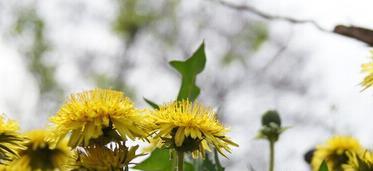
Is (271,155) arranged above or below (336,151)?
below

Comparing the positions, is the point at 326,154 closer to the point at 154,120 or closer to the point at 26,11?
the point at 154,120

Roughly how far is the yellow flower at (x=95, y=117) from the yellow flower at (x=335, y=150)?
96cm

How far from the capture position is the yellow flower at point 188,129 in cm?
101

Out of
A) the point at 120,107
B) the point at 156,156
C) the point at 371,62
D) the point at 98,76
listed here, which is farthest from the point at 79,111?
the point at 98,76

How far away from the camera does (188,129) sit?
1.04m

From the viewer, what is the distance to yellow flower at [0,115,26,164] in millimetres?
1043

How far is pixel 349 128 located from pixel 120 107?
6.30 ft

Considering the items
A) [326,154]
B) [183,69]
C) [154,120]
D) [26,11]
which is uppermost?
[26,11]

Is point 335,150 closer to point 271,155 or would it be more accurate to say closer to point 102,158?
point 271,155

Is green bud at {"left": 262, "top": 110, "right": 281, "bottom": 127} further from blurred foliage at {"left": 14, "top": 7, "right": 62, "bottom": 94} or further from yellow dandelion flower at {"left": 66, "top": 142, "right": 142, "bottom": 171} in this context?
blurred foliage at {"left": 14, "top": 7, "right": 62, "bottom": 94}

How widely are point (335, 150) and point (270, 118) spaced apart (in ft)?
0.81

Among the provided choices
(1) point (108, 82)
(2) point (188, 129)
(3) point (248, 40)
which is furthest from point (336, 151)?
(3) point (248, 40)

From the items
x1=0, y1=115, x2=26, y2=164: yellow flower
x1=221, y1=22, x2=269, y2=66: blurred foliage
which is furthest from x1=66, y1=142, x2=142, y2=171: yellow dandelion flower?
x1=221, y1=22, x2=269, y2=66: blurred foliage

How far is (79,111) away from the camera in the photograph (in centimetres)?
105
